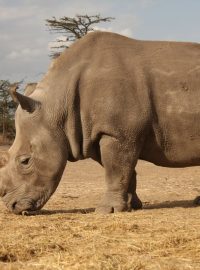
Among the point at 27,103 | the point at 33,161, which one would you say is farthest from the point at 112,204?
the point at 27,103

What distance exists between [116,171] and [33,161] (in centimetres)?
105

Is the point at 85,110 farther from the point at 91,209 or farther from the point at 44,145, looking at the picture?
the point at 91,209

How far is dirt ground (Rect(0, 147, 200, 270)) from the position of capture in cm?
477

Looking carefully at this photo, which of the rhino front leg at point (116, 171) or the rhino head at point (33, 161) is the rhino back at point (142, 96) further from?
the rhino head at point (33, 161)

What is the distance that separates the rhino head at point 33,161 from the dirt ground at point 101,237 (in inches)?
9.3

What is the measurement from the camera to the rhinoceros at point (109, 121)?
A: 309 inches

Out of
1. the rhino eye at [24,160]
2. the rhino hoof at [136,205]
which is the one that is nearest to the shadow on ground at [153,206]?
the rhino hoof at [136,205]

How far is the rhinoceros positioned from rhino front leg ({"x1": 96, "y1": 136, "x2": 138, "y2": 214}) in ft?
0.04

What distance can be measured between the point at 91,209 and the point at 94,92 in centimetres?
165

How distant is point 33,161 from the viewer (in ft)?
26.5

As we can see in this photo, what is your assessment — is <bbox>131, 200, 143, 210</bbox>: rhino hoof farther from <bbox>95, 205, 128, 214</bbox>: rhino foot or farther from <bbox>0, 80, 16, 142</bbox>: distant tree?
<bbox>0, 80, 16, 142</bbox>: distant tree

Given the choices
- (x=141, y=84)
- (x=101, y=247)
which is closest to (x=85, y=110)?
(x=141, y=84)

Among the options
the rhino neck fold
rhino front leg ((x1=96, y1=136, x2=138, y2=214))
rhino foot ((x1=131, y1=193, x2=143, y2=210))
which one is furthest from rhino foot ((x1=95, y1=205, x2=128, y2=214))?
the rhino neck fold

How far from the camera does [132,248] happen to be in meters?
5.29
